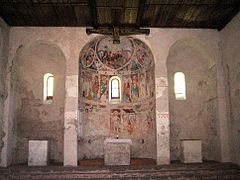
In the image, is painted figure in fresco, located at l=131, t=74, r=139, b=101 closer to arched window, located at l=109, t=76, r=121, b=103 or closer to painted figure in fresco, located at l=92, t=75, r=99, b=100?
arched window, located at l=109, t=76, r=121, b=103

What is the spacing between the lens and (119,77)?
51.6 feet

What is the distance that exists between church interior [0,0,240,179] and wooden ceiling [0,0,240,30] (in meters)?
0.04

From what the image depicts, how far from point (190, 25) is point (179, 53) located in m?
2.22

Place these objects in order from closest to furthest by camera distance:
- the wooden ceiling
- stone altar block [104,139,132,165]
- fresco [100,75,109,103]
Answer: the wooden ceiling
stone altar block [104,139,132,165]
fresco [100,75,109,103]

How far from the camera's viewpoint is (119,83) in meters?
15.8

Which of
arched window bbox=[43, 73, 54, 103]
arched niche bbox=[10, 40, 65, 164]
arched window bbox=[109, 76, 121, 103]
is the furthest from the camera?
arched window bbox=[109, 76, 121, 103]

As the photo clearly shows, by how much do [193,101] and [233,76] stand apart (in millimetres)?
3001

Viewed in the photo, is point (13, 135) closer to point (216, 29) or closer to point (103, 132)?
point (103, 132)

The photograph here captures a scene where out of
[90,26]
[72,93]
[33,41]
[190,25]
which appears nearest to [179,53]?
[190,25]

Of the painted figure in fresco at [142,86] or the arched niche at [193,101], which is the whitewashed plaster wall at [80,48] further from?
the painted figure in fresco at [142,86]

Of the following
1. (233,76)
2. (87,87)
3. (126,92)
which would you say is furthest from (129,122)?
(233,76)

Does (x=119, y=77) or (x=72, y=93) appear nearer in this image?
(x=72, y=93)

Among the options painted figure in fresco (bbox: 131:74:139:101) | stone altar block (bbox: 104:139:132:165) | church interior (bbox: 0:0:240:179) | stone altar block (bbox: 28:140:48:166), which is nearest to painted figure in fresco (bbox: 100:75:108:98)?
church interior (bbox: 0:0:240:179)

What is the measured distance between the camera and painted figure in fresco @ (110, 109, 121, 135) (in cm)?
1530
